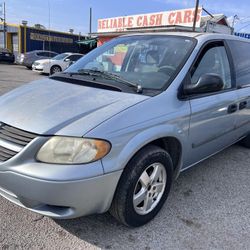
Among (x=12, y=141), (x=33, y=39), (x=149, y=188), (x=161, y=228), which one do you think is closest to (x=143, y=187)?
(x=149, y=188)

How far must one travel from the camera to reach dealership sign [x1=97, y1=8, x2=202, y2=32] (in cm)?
2133

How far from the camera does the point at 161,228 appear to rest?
2732 mm

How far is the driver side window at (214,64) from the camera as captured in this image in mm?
3121

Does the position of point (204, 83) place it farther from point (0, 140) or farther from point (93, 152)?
point (0, 140)

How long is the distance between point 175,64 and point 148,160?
105 cm

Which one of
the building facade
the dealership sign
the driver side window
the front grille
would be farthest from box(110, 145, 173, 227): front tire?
the building facade

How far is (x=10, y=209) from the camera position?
282cm

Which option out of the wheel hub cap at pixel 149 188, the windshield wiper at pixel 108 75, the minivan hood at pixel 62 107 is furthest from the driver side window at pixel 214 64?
the wheel hub cap at pixel 149 188

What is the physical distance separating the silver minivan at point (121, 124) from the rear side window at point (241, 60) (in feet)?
0.12

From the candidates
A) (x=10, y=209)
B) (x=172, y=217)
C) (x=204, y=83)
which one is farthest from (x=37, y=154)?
(x=204, y=83)

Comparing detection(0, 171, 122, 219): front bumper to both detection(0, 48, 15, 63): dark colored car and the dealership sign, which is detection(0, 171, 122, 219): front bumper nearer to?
the dealership sign

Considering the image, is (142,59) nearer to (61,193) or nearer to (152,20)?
(61,193)

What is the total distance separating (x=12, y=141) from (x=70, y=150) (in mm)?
450

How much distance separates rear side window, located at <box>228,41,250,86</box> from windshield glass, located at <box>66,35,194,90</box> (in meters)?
0.91
